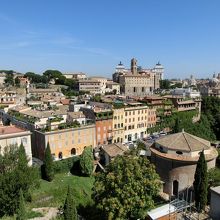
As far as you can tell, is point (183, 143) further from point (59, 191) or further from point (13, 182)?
point (13, 182)

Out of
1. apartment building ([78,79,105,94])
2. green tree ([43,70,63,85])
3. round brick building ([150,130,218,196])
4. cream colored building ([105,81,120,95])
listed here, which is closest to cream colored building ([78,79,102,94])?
apartment building ([78,79,105,94])

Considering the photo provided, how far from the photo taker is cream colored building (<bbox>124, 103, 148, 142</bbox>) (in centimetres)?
7269

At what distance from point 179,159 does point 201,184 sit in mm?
5866

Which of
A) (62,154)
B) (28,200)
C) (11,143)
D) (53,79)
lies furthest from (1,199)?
(53,79)

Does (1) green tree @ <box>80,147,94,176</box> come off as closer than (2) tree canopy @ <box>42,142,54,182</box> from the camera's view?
No

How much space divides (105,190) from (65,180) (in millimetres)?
19206

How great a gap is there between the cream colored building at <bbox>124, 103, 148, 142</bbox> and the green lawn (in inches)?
980

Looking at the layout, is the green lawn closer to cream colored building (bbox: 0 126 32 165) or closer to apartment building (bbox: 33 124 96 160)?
apartment building (bbox: 33 124 96 160)

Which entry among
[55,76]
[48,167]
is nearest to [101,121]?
[48,167]

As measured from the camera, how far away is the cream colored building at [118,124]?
68.8m

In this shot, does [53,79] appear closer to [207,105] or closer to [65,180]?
[207,105]

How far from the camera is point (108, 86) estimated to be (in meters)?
158

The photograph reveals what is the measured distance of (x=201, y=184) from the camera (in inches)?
1457

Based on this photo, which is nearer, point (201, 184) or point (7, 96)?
point (201, 184)
